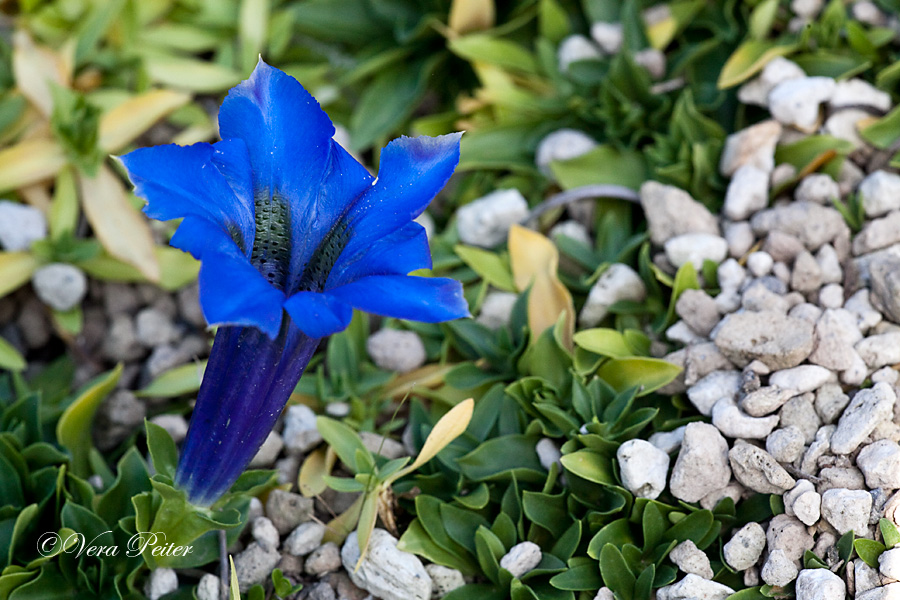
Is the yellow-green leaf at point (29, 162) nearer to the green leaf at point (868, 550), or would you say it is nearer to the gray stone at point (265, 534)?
the gray stone at point (265, 534)

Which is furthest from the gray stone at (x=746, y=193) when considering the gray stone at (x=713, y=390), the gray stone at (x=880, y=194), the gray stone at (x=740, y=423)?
the gray stone at (x=740, y=423)

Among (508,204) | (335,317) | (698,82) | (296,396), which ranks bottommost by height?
(296,396)

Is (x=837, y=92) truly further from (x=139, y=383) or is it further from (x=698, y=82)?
(x=139, y=383)

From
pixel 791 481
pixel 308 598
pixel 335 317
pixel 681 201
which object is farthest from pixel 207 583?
pixel 681 201

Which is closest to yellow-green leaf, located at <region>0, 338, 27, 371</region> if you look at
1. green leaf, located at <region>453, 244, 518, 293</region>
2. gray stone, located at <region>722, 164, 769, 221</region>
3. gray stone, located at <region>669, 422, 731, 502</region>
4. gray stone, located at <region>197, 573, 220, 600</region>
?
gray stone, located at <region>197, 573, 220, 600</region>

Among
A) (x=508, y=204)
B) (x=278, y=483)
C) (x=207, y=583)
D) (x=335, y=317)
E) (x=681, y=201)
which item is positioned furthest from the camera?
(x=508, y=204)

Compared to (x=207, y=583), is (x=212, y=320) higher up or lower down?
higher up
